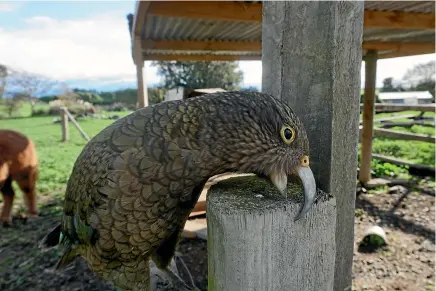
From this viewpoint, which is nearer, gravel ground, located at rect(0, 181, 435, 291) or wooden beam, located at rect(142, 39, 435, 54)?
gravel ground, located at rect(0, 181, 435, 291)

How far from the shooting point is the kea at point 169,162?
1.13m

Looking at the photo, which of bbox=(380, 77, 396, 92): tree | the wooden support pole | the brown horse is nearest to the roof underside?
the brown horse

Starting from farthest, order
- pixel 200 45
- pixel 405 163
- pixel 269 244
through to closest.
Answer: pixel 405 163, pixel 200 45, pixel 269 244

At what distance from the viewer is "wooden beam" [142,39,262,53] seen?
5236mm

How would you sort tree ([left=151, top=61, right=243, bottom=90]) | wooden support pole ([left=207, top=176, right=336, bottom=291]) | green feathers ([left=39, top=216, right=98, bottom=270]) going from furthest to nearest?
tree ([left=151, top=61, right=243, bottom=90]), green feathers ([left=39, top=216, right=98, bottom=270]), wooden support pole ([left=207, top=176, right=336, bottom=291])

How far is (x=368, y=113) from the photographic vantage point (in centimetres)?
591

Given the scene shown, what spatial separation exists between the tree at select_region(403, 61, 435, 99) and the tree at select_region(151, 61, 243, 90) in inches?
514

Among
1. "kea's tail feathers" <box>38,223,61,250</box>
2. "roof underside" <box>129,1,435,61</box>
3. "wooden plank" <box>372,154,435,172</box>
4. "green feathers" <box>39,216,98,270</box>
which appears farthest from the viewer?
"wooden plank" <box>372,154,435,172</box>

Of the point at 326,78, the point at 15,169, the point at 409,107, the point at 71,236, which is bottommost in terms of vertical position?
the point at 15,169

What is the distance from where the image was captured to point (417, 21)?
413 centimetres

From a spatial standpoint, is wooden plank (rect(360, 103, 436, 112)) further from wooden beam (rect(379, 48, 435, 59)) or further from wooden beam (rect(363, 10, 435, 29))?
wooden beam (rect(363, 10, 435, 29))

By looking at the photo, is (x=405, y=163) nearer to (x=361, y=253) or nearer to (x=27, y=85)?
(x=361, y=253)

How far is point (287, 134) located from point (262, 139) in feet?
0.29

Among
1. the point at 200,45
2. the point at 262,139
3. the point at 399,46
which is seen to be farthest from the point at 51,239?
the point at 399,46
